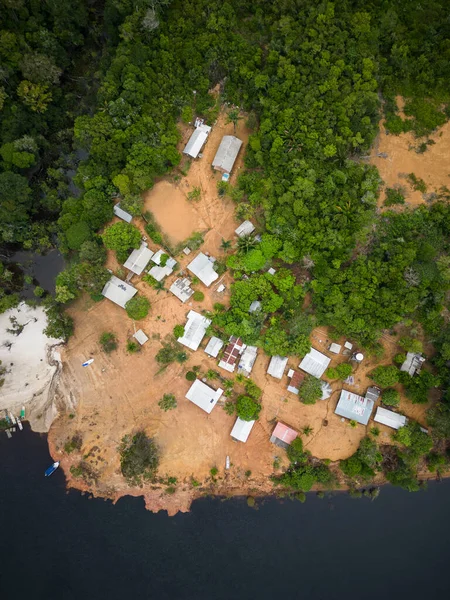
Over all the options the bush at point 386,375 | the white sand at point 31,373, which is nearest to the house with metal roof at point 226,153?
the white sand at point 31,373

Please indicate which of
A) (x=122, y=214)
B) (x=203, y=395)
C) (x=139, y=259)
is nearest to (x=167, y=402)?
(x=203, y=395)

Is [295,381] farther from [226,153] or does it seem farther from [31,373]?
[31,373]

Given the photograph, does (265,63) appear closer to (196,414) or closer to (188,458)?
(196,414)

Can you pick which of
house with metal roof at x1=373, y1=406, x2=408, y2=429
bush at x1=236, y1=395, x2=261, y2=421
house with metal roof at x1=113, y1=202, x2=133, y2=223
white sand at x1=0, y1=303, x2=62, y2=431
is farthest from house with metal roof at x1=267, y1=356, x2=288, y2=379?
white sand at x1=0, y1=303, x2=62, y2=431

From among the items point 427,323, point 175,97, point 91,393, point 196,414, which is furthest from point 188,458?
point 175,97

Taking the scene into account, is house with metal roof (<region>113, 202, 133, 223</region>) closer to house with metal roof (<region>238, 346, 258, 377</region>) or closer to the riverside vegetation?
the riverside vegetation

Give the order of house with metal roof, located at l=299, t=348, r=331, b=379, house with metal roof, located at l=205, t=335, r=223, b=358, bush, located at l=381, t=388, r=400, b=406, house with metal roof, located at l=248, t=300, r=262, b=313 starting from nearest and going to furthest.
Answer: bush, located at l=381, t=388, r=400, b=406 < house with metal roof, located at l=248, t=300, r=262, b=313 < house with metal roof, located at l=299, t=348, r=331, b=379 < house with metal roof, located at l=205, t=335, r=223, b=358

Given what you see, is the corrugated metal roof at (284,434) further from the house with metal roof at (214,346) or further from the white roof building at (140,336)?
the white roof building at (140,336)
